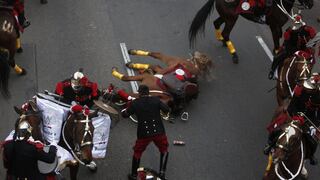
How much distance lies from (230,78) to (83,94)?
3.60 meters

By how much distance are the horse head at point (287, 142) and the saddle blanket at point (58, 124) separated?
225cm

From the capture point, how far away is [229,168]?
8.06 metres

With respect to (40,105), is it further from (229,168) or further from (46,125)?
(229,168)

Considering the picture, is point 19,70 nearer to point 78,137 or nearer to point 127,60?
point 127,60

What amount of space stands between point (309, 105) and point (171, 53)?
4103 mm

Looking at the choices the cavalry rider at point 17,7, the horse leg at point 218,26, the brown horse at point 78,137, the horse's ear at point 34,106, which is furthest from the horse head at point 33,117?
the horse leg at point 218,26

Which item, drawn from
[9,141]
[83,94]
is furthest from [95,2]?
[9,141]

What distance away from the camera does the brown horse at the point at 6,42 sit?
848cm

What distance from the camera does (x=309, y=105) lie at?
6891mm

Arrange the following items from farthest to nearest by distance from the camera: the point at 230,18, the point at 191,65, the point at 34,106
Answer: the point at 230,18 < the point at 191,65 < the point at 34,106

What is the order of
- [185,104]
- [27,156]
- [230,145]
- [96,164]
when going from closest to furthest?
1. [27,156]
2. [96,164]
3. [230,145]
4. [185,104]

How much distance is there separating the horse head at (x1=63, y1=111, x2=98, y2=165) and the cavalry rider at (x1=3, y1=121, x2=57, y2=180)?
32 centimetres

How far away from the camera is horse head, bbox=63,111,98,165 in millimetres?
6277

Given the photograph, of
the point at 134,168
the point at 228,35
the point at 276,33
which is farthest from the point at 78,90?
the point at 276,33
